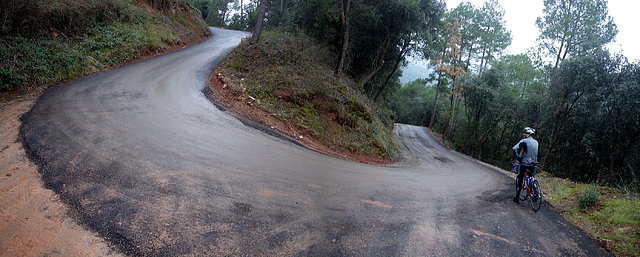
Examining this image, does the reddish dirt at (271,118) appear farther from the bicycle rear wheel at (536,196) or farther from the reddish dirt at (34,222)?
the reddish dirt at (34,222)

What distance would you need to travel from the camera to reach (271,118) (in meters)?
10.8

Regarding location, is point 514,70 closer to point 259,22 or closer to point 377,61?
point 377,61

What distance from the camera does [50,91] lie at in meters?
8.87

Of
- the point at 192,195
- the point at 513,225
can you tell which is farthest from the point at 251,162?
the point at 513,225

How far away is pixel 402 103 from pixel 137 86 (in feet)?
206

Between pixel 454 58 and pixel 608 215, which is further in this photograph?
pixel 454 58

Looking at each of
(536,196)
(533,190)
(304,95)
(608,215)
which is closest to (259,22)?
(304,95)

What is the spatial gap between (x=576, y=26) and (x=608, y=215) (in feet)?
62.3

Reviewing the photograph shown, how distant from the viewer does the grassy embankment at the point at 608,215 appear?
17.7ft

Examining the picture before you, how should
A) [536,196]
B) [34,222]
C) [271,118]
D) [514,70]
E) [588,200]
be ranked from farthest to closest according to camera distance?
[514,70] < [271,118] < [588,200] < [536,196] < [34,222]

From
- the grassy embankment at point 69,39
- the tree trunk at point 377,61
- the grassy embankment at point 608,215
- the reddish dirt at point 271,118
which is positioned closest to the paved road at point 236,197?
the grassy embankment at point 608,215

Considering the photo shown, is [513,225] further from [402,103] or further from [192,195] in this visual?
[402,103]

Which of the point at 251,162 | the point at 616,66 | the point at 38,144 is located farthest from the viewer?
the point at 616,66

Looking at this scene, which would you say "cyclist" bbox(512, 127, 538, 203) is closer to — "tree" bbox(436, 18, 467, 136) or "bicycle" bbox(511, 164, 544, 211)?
"bicycle" bbox(511, 164, 544, 211)
